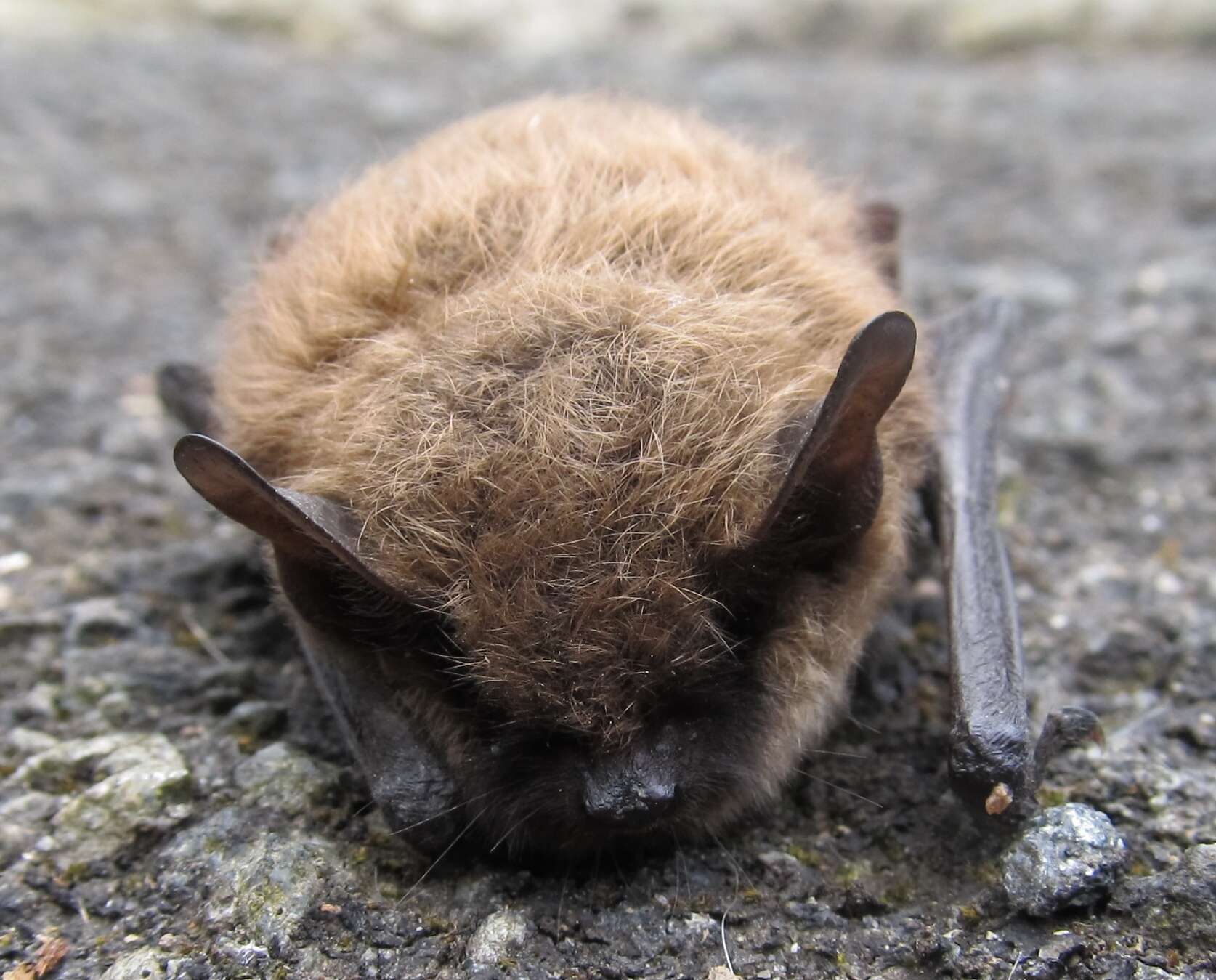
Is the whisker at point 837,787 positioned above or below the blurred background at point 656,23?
below

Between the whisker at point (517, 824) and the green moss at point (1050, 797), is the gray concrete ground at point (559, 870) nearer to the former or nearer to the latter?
the green moss at point (1050, 797)

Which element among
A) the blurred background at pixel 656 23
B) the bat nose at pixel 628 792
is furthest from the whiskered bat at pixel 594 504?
the blurred background at pixel 656 23

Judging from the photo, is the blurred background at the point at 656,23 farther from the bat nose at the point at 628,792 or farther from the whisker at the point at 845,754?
the bat nose at the point at 628,792

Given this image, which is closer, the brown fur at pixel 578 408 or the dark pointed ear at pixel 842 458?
the dark pointed ear at pixel 842 458

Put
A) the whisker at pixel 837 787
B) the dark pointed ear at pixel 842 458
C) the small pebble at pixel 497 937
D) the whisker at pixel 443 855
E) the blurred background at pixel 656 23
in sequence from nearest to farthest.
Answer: the dark pointed ear at pixel 842 458 → the small pebble at pixel 497 937 → the whisker at pixel 443 855 → the whisker at pixel 837 787 → the blurred background at pixel 656 23

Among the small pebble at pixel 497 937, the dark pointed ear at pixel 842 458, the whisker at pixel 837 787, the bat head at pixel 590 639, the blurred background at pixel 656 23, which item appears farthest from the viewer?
the blurred background at pixel 656 23

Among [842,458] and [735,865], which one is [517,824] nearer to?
[735,865]

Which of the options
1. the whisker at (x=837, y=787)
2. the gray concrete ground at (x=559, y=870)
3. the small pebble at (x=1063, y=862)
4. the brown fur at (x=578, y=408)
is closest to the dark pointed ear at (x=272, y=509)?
the brown fur at (x=578, y=408)

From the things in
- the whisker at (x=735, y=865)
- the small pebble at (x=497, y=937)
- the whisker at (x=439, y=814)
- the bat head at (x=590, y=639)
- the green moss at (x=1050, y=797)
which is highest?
the bat head at (x=590, y=639)

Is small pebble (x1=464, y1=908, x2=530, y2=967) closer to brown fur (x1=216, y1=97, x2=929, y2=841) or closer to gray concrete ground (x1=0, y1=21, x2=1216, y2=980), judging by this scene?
gray concrete ground (x1=0, y1=21, x2=1216, y2=980)
